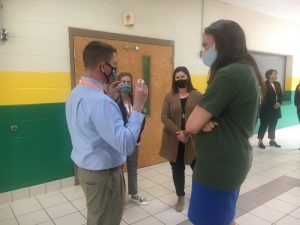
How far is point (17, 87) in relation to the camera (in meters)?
2.95

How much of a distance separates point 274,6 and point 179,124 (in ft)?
13.7

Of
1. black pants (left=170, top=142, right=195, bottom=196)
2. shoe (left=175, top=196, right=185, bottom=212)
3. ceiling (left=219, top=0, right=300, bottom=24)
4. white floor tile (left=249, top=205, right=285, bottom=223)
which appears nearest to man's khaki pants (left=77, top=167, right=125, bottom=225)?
black pants (left=170, top=142, right=195, bottom=196)

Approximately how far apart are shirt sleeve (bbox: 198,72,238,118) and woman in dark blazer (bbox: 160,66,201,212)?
1.30 meters

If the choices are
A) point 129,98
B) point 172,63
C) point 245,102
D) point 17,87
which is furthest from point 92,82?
point 172,63

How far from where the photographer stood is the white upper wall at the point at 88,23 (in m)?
2.90

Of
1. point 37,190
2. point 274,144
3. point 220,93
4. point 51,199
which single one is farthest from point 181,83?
point 274,144

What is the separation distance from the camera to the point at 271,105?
17.1ft

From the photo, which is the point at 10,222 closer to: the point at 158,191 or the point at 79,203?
the point at 79,203

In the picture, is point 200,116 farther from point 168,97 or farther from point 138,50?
point 138,50

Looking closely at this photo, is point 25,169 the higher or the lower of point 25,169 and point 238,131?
the lower

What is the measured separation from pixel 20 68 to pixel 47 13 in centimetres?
71

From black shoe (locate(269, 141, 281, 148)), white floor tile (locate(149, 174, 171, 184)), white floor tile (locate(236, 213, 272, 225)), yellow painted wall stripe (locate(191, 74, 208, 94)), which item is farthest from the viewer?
black shoe (locate(269, 141, 281, 148))

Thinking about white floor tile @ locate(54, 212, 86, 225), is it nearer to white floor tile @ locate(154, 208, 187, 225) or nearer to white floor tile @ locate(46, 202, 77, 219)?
white floor tile @ locate(46, 202, 77, 219)

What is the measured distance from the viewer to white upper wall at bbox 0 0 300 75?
9.52 feet
